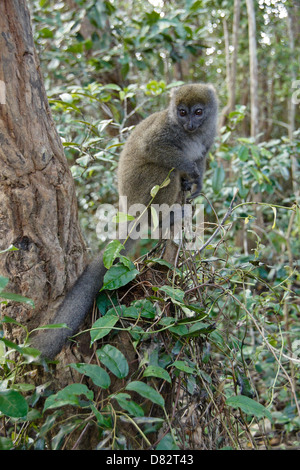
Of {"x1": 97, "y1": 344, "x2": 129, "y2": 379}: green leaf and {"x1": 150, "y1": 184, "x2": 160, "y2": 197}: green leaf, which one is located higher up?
{"x1": 150, "y1": 184, "x2": 160, "y2": 197}: green leaf

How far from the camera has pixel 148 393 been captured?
1.60m

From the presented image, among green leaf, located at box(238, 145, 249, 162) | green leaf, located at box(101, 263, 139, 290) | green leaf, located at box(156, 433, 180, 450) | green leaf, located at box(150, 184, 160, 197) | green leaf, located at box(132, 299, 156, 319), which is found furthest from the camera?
green leaf, located at box(238, 145, 249, 162)

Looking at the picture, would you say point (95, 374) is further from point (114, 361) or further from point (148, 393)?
point (148, 393)

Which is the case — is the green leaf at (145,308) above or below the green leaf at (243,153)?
below

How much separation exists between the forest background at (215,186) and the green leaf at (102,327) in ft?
0.90

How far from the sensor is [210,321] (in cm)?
224

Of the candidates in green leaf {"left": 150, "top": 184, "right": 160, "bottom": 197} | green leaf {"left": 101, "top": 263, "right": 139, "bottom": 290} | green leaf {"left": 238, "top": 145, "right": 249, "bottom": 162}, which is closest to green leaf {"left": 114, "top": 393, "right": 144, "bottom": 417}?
green leaf {"left": 101, "top": 263, "right": 139, "bottom": 290}

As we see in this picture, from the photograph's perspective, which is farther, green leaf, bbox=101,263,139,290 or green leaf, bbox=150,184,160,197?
green leaf, bbox=150,184,160,197

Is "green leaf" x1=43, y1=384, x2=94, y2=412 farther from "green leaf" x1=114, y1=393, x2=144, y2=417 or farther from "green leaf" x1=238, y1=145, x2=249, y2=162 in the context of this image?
"green leaf" x1=238, y1=145, x2=249, y2=162

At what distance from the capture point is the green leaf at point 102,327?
189 cm

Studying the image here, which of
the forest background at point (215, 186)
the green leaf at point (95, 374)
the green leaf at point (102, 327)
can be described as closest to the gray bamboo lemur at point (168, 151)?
the forest background at point (215, 186)

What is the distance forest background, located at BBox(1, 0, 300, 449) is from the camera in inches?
74.4

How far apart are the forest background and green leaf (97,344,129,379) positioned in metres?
0.12

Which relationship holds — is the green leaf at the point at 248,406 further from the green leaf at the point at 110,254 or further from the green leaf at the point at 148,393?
the green leaf at the point at 110,254
